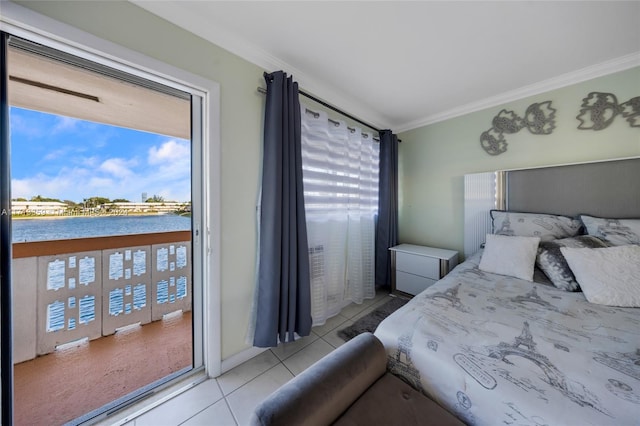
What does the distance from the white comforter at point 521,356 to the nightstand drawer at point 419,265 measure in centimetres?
104

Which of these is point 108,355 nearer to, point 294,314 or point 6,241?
point 6,241

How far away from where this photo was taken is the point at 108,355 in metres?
1.64

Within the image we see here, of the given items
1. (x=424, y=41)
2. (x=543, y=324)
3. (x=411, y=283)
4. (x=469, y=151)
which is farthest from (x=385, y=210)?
(x=543, y=324)

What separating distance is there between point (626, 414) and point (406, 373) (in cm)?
61

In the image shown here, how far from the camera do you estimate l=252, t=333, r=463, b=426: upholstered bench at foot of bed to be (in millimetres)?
719

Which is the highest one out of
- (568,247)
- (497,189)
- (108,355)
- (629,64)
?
(629,64)

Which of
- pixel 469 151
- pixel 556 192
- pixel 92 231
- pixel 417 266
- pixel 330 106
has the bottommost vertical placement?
pixel 417 266

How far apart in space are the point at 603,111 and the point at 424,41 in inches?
68.9

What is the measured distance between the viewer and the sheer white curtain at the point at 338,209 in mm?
2010

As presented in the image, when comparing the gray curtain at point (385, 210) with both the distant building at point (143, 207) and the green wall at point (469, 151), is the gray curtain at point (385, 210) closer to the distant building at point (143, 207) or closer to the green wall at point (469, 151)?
the green wall at point (469, 151)

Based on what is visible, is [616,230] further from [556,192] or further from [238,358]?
[238,358]

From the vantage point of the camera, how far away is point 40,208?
4.93ft

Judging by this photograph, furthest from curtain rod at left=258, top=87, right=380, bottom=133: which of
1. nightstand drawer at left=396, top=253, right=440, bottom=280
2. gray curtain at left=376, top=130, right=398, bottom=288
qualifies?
nightstand drawer at left=396, top=253, right=440, bottom=280

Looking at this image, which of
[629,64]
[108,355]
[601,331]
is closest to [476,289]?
[601,331]
